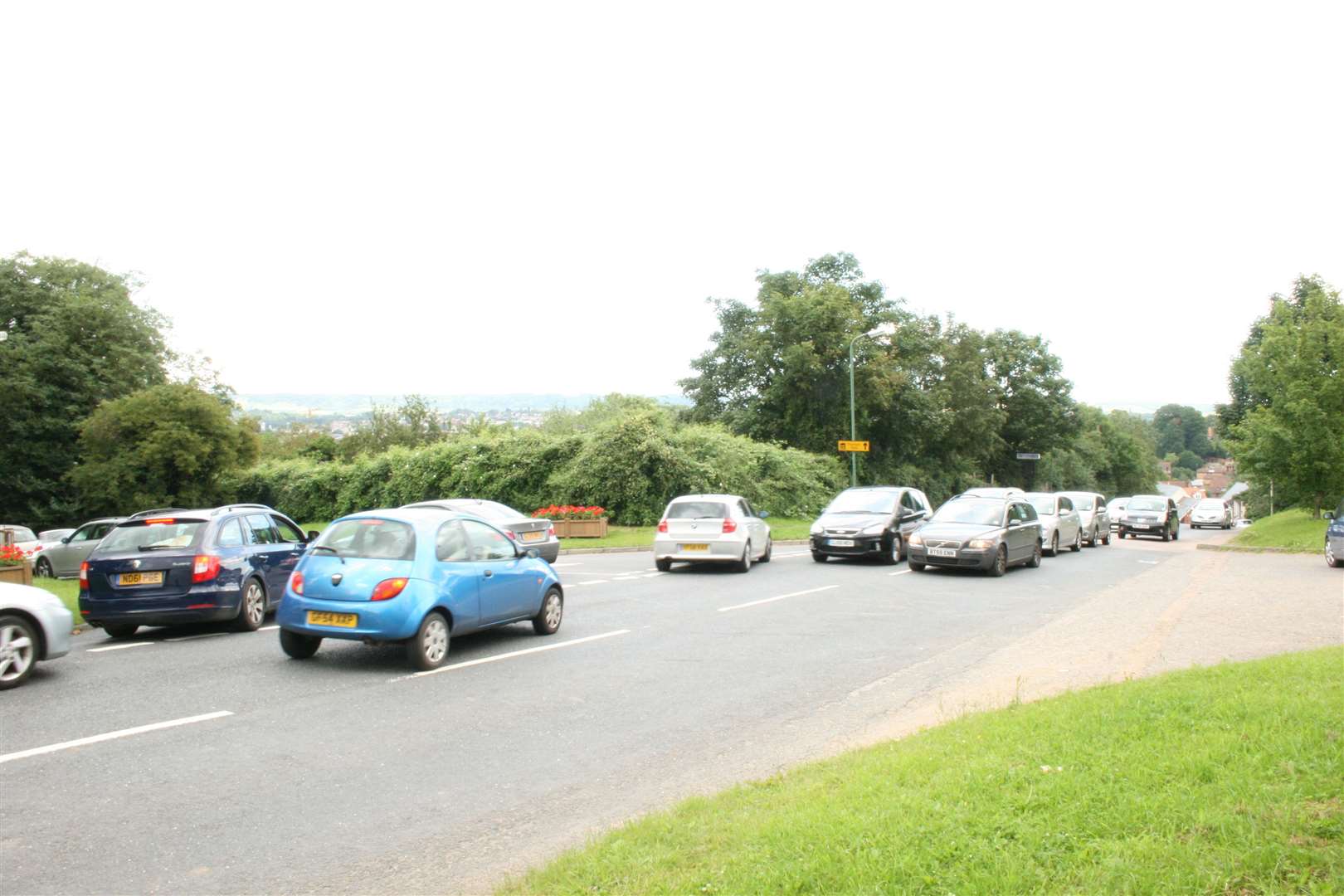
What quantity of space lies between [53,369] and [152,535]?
149ft

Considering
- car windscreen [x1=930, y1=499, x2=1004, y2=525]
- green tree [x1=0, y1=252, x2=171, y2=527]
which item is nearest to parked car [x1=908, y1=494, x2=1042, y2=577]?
car windscreen [x1=930, y1=499, x2=1004, y2=525]

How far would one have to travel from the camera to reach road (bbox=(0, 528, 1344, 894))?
16.9 feet

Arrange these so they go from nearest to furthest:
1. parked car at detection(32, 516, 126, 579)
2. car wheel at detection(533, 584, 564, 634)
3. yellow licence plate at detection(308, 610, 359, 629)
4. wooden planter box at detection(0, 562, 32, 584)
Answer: yellow licence plate at detection(308, 610, 359, 629)
car wheel at detection(533, 584, 564, 634)
wooden planter box at detection(0, 562, 32, 584)
parked car at detection(32, 516, 126, 579)

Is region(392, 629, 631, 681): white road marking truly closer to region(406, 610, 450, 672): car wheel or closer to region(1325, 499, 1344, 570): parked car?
region(406, 610, 450, 672): car wheel

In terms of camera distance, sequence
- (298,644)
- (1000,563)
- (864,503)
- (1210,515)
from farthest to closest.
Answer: (1210,515) < (864,503) < (1000,563) < (298,644)

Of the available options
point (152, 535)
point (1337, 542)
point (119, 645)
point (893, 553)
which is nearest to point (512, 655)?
point (119, 645)

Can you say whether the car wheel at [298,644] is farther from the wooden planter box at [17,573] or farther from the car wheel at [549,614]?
the wooden planter box at [17,573]

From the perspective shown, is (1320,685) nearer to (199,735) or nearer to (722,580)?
(199,735)

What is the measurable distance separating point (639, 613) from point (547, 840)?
8.81 m

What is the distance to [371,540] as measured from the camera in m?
10.2

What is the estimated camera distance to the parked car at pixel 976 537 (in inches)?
768

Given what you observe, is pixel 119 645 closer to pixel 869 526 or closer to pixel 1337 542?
pixel 869 526

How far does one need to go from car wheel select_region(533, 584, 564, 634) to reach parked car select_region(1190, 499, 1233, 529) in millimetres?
56344

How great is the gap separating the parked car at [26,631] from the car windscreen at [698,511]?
1222 cm
